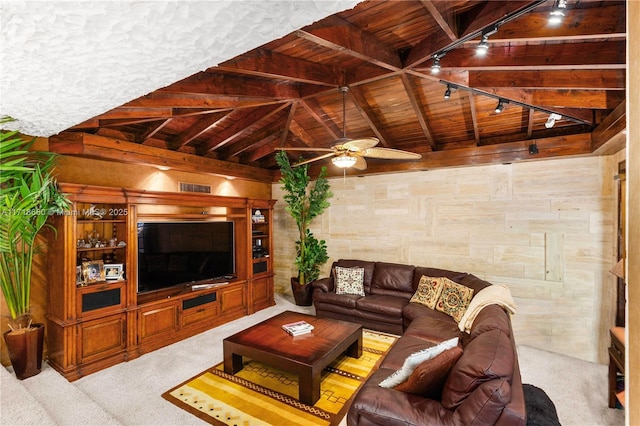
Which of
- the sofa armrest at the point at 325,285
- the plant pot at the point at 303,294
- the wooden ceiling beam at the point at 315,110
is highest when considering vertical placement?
the wooden ceiling beam at the point at 315,110

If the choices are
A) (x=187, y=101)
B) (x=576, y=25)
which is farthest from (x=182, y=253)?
(x=576, y=25)

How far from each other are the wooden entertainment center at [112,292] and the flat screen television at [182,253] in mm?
136

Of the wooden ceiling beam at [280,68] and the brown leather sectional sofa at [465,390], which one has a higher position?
the wooden ceiling beam at [280,68]

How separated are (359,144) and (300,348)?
2097 mm

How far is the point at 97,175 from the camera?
393 cm

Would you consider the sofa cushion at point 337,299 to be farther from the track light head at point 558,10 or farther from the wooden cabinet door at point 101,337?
the track light head at point 558,10

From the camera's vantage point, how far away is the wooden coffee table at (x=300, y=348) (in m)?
2.75

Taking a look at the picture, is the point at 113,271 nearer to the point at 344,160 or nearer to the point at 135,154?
the point at 135,154

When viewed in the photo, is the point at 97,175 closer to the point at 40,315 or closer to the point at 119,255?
the point at 119,255

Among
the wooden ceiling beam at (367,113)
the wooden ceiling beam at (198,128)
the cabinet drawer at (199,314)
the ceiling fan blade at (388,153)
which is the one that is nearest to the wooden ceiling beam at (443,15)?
the ceiling fan blade at (388,153)

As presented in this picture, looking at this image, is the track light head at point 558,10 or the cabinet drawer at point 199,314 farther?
the cabinet drawer at point 199,314

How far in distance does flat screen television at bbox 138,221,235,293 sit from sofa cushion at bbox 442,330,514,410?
3.81 meters

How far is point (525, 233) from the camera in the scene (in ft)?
14.0

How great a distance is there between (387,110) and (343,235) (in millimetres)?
2555
